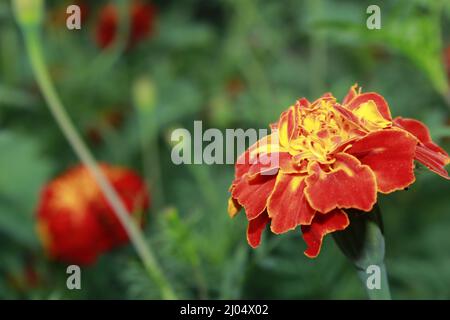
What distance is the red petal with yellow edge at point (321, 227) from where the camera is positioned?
351 mm

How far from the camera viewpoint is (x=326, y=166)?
37cm

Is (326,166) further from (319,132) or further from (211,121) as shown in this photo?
(211,121)

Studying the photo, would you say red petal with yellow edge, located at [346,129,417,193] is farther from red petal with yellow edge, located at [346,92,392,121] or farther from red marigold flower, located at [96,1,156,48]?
red marigold flower, located at [96,1,156,48]

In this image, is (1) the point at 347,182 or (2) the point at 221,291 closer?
(1) the point at 347,182

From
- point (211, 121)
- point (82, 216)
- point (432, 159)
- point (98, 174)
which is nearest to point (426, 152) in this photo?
point (432, 159)

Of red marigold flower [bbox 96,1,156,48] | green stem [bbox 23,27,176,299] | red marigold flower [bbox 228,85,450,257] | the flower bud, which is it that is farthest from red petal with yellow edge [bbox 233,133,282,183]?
red marigold flower [bbox 96,1,156,48]

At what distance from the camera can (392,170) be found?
0.35 meters

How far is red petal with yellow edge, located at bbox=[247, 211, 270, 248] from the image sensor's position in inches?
14.9

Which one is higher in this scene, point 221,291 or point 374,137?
point 374,137

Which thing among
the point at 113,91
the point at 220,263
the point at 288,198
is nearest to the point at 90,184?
the point at 220,263

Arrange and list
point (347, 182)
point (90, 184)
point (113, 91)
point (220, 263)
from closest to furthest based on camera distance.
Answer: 1. point (347, 182)
2. point (220, 263)
3. point (90, 184)
4. point (113, 91)

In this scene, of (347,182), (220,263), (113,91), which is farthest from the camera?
(113,91)
